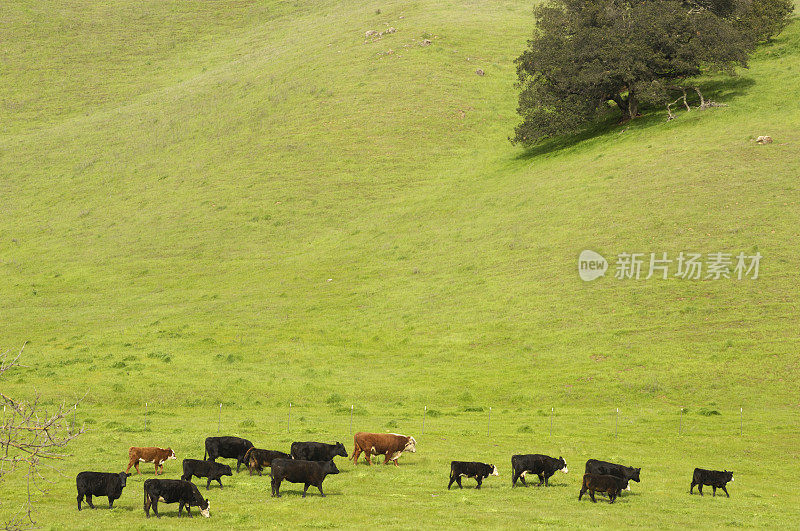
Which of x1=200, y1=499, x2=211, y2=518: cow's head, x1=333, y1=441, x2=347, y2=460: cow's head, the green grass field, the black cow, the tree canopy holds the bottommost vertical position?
x1=200, y1=499, x2=211, y2=518: cow's head

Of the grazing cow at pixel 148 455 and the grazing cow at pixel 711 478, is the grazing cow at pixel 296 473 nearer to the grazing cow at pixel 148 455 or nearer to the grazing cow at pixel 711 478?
the grazing cow at pixel 148 455

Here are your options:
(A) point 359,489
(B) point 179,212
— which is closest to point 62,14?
(B) point 179,212

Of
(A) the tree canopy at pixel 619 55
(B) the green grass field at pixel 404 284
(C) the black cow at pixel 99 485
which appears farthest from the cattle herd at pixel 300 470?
(A) the tree canopy at pixel 619 55

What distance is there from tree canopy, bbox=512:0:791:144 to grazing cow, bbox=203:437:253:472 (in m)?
56.9

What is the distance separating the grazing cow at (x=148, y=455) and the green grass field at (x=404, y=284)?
1.13m

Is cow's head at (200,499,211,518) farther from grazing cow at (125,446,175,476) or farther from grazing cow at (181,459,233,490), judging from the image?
grazing cow at (125,446,175,476)

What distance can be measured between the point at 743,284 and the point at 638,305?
6.92 m

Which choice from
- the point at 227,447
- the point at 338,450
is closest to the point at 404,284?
the point at 338,450

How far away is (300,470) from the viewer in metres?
22.9

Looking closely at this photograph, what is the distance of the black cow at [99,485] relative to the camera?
20906 mm

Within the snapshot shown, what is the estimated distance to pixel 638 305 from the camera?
163 ft

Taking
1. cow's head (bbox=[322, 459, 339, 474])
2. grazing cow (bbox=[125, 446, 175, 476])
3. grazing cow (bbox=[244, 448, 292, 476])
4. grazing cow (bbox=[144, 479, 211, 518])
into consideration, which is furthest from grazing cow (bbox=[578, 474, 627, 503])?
grazing cow (bbox=[125, 446, 175, 476])

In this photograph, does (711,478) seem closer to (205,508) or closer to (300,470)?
(300,470)

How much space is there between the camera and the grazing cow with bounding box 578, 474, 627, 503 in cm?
2377
